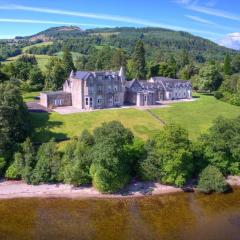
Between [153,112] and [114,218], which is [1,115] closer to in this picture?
[114,218]

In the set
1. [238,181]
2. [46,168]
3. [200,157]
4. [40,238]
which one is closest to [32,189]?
[46,168]

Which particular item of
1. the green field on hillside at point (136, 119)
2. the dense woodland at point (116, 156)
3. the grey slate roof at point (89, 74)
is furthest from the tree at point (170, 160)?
the grey slate roof at point (89, 74)

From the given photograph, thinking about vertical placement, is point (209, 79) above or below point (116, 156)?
above

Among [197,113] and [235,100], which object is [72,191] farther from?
[235,100]

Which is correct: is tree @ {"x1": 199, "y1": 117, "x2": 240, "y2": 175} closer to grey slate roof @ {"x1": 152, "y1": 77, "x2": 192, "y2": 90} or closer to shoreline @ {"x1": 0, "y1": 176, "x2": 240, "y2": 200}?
shoreline @ {"x1": 0, "y1": 176, "x2": 240, "y2": 200}

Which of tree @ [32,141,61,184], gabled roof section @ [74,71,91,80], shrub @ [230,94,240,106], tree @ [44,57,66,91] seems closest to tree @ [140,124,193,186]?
tree @ [32,141,61,184]

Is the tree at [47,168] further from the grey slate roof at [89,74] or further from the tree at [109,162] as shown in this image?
the grey slate roof at [89,74]

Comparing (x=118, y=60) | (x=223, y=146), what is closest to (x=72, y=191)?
(x=223, y=146)

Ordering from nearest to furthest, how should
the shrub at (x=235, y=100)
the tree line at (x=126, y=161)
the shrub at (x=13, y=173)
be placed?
the tree line at (x=126, y=161) < the shrub at (x=13, y=173) < the shrub at (x=235, y=100)
